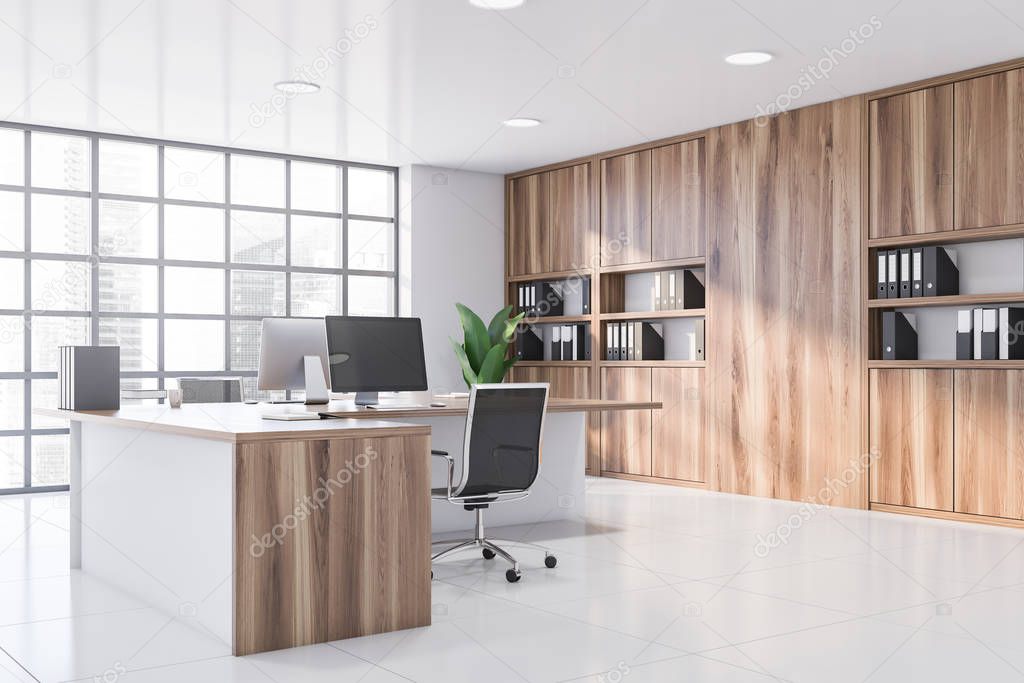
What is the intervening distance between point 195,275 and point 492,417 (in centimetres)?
450

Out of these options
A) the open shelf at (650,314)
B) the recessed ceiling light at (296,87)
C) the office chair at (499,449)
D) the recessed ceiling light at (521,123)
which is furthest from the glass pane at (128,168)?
the office chair at (499,449)

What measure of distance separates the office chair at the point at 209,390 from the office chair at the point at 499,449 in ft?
7.87

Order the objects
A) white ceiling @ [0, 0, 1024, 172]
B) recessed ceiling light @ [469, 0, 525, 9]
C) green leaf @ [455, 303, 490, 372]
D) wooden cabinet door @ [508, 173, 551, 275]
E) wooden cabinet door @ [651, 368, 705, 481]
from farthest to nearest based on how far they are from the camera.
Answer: wooden cabinet door @ [508, 173, 551, 275] < green leaf @ [455, 303, 490, 372] < wooden cabinet door @ [651, 368, 705, 481] < white ceiling @ [0, 0, 1024, 172] < recessed ceiling light @ [469, 0, 525, 9]

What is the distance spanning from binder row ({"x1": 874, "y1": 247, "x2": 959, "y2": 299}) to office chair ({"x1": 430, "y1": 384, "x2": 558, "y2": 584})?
2.86 m

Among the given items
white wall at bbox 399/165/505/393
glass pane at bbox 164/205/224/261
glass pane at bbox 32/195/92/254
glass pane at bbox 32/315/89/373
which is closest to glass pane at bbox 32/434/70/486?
glass pane at bbox 32/315/89/373

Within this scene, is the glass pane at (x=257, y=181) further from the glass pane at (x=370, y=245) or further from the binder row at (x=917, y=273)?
the binder row at (x=917, y=273)

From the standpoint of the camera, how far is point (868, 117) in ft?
21.1

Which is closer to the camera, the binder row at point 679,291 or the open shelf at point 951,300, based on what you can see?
the open shelf at point 951,300

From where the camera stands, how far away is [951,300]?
5.94 metres

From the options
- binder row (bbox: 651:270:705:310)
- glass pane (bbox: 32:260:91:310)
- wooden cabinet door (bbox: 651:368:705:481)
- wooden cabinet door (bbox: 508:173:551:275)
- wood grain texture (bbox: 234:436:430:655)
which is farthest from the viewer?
wooden cabinet door (bbox: 508:173:551:275)

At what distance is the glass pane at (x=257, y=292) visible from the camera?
8234mm

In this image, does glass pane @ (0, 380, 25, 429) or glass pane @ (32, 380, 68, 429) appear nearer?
glass pane @ (0, 380, 25, 429)

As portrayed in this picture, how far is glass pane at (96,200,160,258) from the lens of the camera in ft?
24.9

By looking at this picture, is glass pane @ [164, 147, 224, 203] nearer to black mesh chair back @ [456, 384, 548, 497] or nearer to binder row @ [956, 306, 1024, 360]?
black mesh chair back @ [456, 384, 548, 497]
